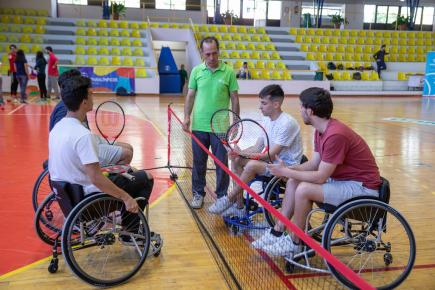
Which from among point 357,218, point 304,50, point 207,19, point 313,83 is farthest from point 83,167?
point 207,19

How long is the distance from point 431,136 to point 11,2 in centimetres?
2091

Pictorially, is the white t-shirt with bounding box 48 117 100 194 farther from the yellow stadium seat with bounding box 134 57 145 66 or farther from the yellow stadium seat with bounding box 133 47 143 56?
the yellow stadium seat with bounding box 133 47 143 56

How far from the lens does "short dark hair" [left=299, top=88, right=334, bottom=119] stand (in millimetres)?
2938

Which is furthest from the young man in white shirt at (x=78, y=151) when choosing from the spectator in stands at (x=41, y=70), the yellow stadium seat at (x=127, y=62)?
the yellow stadium seat at (x=127, y=62)

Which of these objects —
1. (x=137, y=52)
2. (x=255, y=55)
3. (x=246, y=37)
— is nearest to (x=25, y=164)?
(x=137, y=52)

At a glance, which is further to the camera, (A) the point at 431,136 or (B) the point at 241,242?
(A) the point at 431,136

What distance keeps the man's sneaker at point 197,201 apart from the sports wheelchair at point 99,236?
1.05 metres

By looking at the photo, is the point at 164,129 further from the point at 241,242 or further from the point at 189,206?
the point at 241,242

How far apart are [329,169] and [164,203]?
226 centimetres

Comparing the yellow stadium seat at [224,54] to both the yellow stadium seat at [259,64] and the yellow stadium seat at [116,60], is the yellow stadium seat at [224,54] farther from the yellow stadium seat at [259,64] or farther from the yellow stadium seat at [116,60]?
the yellow stadium seat at [116,60]

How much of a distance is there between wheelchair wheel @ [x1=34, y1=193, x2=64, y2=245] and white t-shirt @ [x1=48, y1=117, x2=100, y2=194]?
575 millimetres

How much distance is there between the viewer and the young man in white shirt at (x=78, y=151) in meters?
2.70

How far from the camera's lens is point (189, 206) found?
4.50 meters

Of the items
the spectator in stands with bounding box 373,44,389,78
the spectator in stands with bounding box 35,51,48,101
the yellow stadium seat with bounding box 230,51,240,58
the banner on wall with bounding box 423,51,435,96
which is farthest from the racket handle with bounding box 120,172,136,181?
the spectator in stands with bounding box 373,44,389,78
